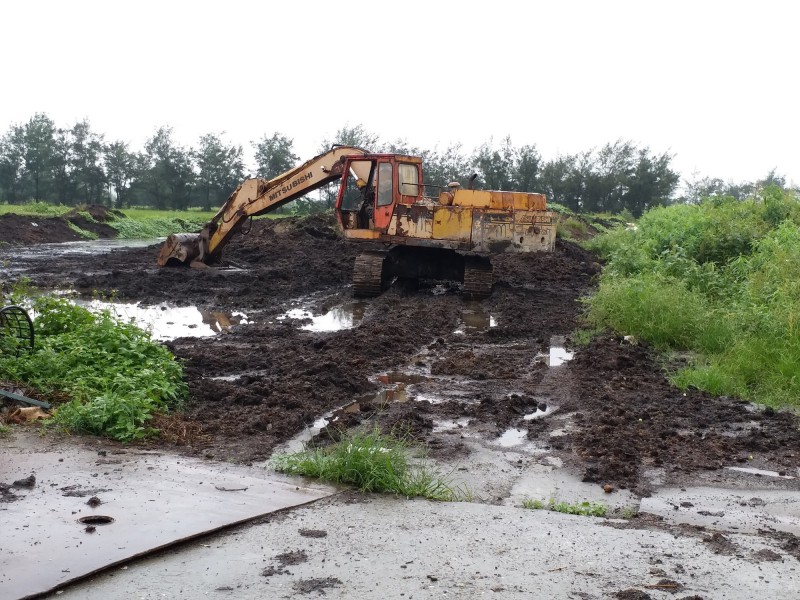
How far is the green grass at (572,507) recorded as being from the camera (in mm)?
5504

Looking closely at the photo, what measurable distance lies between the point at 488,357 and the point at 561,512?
5330mm

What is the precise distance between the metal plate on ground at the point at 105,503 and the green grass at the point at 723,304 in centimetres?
542

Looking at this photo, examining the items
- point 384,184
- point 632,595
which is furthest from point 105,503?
point 384,184

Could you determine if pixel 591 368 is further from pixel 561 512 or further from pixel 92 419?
pixel 92 419

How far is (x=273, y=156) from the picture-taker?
207 ft

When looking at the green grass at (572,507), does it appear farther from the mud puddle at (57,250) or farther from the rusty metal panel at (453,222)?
the mud puddle at (57,250)

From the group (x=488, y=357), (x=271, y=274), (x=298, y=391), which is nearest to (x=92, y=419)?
(x=298, y=391)

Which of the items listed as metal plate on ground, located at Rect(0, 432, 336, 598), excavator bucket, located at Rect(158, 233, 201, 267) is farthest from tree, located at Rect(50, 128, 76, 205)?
metal plate on ground, located at Rect(0, 432, 336, 598)

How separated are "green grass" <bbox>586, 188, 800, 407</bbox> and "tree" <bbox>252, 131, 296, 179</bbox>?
46595 mm

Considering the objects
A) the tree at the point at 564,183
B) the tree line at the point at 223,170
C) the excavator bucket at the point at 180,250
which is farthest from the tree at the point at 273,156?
the excavator bucket at the point at 180,250

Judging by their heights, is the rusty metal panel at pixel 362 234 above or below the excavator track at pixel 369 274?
above

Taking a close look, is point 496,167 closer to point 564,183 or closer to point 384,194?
point 564,183

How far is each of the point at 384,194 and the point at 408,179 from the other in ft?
2.01

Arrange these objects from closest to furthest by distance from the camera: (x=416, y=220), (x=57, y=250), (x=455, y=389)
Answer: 1. (x=455, y=389)
2. (x=416, y=220)
3. (x=57, y=250)
